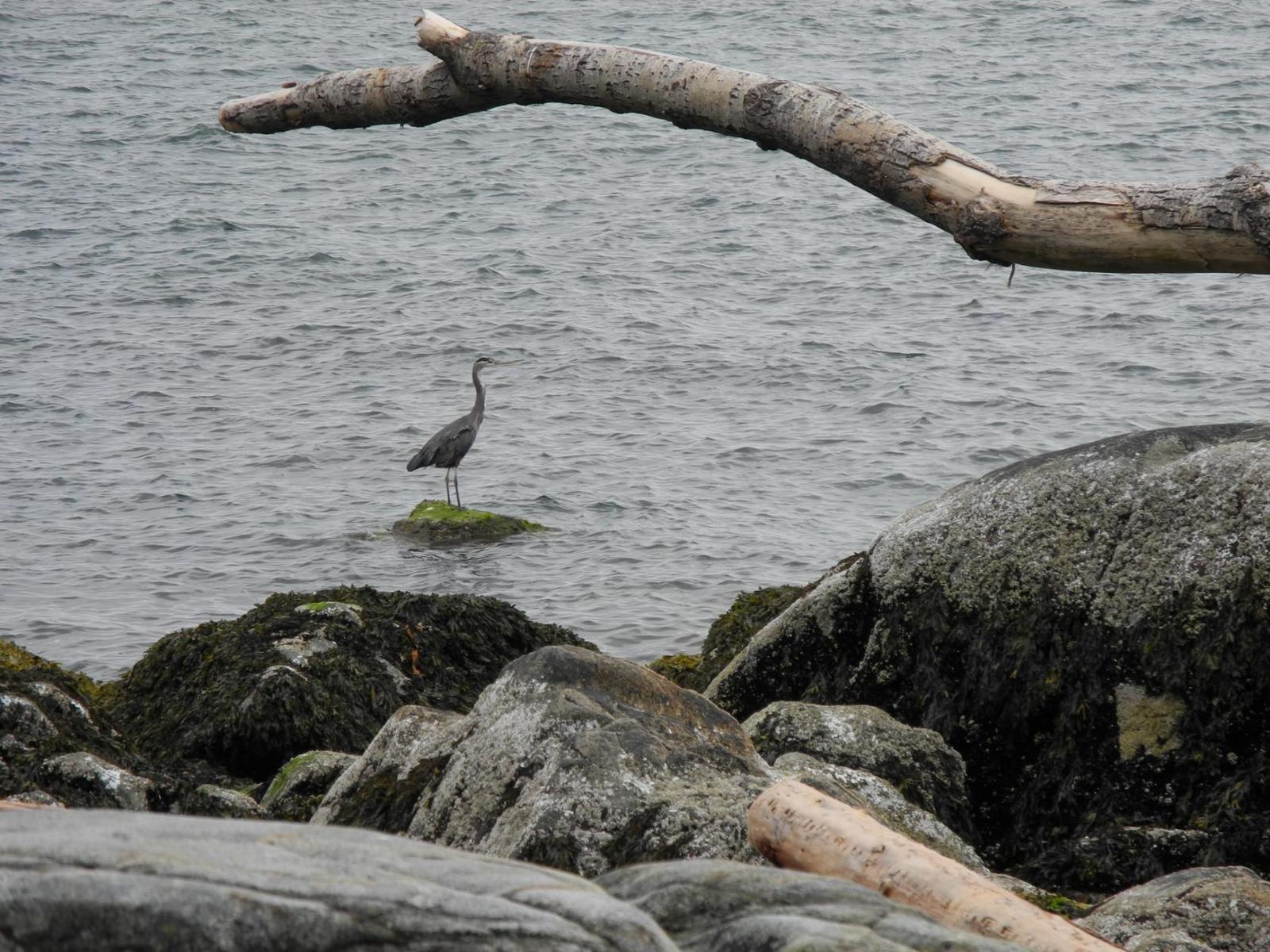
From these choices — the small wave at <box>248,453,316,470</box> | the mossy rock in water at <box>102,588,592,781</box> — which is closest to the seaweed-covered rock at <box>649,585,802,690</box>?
the mossy rock in water at <box>102,588,592,781</box>

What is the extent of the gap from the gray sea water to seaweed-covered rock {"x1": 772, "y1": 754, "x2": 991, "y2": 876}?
6.66 metres

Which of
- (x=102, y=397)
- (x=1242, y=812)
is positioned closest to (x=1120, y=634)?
(x=1242, y=812)

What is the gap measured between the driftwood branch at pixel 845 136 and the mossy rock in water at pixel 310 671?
117 inches

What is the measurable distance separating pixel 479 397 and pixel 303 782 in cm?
1159

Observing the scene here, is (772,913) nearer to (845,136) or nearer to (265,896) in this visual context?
(265,896)

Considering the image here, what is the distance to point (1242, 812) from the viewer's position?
20.1ft

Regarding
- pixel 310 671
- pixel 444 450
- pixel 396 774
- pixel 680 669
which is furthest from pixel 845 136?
pixel 444 450

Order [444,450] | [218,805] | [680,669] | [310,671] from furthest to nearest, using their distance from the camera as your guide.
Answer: [444,450], [680,669], [310,671], [218,805]

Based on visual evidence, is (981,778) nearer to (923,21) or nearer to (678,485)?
(678,485)

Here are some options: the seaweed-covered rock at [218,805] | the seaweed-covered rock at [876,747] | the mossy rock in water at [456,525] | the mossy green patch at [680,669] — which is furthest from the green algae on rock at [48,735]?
the mossy rock in water at [456,525]

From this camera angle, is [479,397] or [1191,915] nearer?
[1191,915]

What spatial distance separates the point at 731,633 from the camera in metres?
9.22

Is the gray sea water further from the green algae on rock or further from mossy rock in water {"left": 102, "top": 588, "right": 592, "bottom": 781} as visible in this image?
the green algae on rock

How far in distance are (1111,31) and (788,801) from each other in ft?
113
